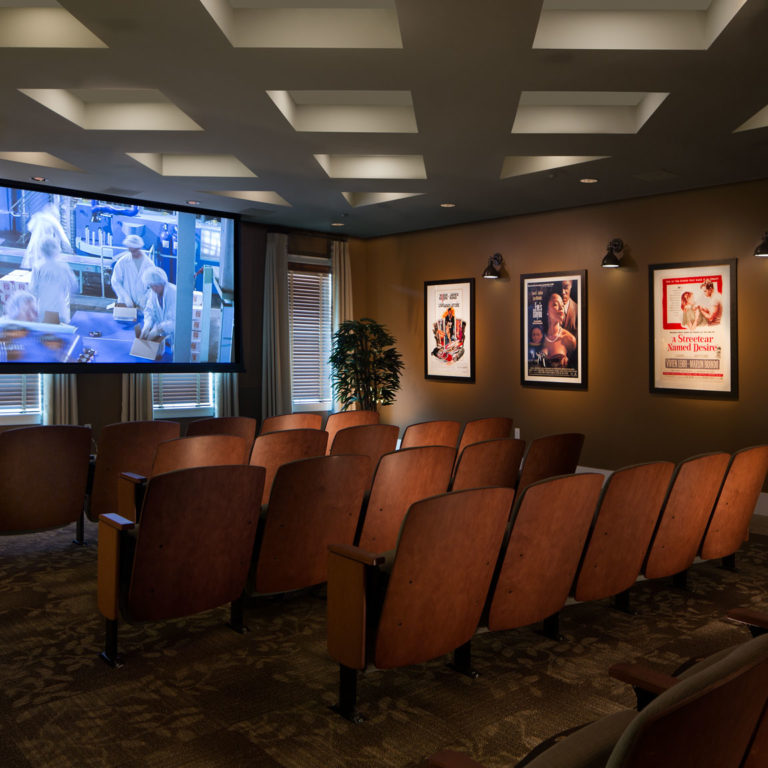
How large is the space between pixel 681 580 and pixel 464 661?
1894 millimetres

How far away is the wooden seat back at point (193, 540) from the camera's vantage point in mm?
2916

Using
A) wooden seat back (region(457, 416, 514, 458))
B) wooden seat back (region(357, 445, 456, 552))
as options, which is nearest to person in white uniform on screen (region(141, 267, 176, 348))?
wooden seat back (region(457, 416, 514, 458))

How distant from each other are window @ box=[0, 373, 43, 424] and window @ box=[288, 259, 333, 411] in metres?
3.10

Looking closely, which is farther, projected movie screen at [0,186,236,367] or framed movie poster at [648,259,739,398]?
projected movie screen at [0,186,236,367]

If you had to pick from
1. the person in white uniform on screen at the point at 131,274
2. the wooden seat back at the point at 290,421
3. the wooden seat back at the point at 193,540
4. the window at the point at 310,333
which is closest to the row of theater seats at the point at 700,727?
the wooden seat back at the point at 193,540

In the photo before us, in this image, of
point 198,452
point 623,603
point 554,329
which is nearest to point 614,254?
point 554,329

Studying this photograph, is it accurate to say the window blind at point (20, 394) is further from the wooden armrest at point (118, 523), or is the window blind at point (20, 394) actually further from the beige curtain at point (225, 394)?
the wooden armrest at point (118, 523)

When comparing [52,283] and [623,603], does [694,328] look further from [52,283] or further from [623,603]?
[52,283]

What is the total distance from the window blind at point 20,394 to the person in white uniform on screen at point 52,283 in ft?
2.45

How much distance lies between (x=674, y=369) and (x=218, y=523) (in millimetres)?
5382

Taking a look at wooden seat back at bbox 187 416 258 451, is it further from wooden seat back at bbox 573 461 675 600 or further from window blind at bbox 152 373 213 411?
window blind at bbox 152 373 213 411

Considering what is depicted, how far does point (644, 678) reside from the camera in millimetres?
1598

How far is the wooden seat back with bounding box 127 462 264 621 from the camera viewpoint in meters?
2.92

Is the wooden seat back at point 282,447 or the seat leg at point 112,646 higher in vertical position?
the wooden seat back at point 282,447
